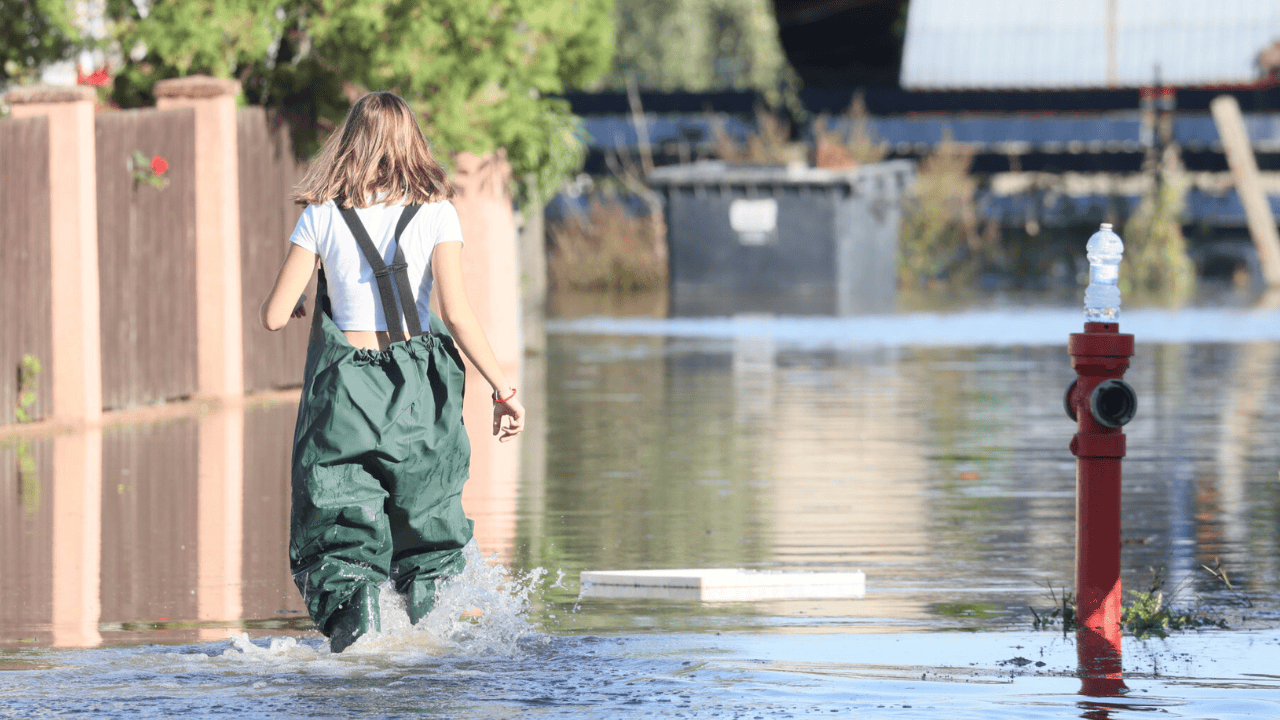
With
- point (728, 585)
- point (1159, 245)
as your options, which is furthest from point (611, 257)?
point (728, 585)

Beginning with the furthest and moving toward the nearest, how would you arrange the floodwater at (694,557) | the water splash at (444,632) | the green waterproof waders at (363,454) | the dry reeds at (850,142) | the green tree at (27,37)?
the dry reeds at (850,142) → the green tree at (27,37) → the water splash at (444,632) → the green waterproof waders at (363,454) → the floodwater at (694,557)

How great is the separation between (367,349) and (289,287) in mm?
287

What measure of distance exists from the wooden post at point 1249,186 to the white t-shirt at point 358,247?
2480 centimetres

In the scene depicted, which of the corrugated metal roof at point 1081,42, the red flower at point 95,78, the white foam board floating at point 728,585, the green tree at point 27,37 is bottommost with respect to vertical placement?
the white foam board floating at point 728,585

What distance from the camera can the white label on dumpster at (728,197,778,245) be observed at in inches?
1048

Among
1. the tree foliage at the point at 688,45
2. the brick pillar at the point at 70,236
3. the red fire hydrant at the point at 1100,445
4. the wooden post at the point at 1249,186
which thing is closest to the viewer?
the red fire hydrant at the point at 1100,445

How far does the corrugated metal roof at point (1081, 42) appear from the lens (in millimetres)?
32781

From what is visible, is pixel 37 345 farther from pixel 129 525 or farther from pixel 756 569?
pixel 756 569

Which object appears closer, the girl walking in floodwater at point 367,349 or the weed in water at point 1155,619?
Result: the girl walking in floodwater at point 367,349

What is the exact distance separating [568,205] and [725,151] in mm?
2882

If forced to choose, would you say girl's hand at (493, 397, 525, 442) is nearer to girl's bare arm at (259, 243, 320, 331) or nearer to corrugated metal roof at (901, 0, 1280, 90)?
girl's bare arm at (259, 243, 320, 331)

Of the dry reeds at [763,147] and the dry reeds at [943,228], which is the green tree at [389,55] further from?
the dry reeds at [943,228]

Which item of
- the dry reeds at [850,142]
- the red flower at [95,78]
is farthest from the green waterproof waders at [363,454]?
the dry reeds at [850,142]

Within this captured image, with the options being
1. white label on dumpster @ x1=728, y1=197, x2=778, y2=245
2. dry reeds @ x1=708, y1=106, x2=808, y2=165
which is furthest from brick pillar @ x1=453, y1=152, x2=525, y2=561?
dry reeds @ x1=708, y1=106, x2=808, y2=165
